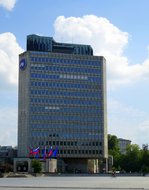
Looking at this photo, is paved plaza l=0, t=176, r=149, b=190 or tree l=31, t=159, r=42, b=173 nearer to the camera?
paved plaza l=0, t=176, r=149, b=190

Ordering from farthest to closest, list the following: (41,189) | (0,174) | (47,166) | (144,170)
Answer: (47,166) → (144,170) → (0,174) → (41,189)

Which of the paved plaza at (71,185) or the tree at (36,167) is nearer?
the paved plaza at (71,185)

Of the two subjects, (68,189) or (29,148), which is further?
(29,148)

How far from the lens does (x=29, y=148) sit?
19938cm

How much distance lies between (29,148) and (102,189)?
147678 millimetres

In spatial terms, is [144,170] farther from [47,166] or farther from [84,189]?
[84,189]

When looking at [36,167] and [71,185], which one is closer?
[71,185]

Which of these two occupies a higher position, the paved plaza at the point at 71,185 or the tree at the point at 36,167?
the paved plaza at the point at 71,185

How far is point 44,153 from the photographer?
200 meters

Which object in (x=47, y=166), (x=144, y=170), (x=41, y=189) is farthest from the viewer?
(x=47, y=166)

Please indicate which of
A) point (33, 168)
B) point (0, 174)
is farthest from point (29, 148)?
point (0, 174)

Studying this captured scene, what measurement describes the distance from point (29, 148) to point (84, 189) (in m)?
147

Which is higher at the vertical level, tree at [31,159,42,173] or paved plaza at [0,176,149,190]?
paved plaza at [0,176,149,190]

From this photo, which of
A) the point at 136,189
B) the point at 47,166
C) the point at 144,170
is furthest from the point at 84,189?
the point at 47,166
